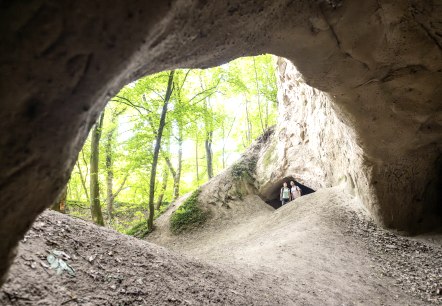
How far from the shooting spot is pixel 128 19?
5.39 ft

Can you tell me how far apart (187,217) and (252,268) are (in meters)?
6.55

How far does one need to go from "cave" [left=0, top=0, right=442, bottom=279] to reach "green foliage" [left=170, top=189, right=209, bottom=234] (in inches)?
260

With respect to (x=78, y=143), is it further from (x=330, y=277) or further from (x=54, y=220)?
(x=330, y=277)

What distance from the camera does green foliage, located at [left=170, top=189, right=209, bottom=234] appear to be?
11.2m

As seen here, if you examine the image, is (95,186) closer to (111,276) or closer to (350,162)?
(111,276)

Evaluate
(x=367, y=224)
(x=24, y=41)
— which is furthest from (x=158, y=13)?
(x=367, y=224)

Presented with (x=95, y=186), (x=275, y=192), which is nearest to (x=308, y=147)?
(x=275, y=192)

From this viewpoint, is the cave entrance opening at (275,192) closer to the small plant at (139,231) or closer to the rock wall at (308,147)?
the rock wall at (308,147)

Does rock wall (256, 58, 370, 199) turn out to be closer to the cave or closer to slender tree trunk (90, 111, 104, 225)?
A: the cave

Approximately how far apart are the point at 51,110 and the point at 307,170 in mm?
10956

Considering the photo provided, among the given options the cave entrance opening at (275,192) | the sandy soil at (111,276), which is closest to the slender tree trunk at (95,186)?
the sandy soil at (111,276)

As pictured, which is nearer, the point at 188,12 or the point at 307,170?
the point at 188,12

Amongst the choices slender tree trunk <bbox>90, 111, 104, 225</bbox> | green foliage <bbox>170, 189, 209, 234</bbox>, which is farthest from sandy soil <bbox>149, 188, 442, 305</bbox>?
slender tree trunk <bbox>90, 111, 104, 225</bbox>

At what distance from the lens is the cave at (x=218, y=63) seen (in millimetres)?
1480
